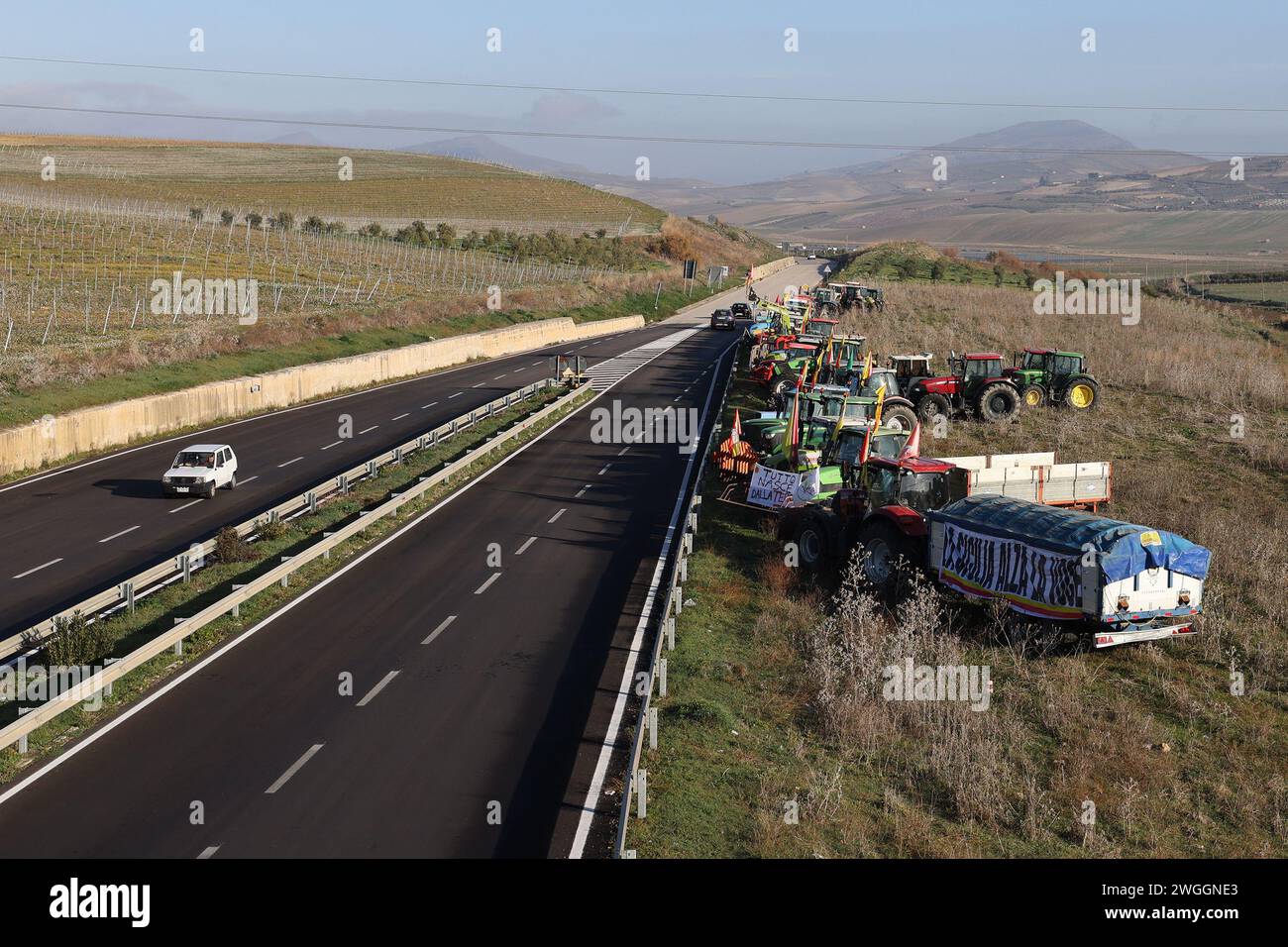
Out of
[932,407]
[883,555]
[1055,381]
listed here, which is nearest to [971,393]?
[932,407]

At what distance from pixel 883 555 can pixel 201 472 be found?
17.8 metres

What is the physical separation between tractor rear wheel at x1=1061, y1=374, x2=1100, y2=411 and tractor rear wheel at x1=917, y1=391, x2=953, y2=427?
4.92 meters

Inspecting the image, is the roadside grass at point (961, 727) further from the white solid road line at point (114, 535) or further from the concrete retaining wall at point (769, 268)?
the concrete retaining wall at point (769, 268)

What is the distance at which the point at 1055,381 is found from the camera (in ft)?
130

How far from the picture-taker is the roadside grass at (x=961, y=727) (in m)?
12.6

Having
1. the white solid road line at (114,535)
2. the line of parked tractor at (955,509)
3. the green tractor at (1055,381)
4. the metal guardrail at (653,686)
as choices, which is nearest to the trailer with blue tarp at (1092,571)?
the line of parked tractor at (955,509)

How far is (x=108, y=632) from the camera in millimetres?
18766

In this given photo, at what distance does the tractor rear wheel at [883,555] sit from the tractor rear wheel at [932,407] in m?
16.8

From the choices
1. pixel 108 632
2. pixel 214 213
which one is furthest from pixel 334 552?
pixel 214 213

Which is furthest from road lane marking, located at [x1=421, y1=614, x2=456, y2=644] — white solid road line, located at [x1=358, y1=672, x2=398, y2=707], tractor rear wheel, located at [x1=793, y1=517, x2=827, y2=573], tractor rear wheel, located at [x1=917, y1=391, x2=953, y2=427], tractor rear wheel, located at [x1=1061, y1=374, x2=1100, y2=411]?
tractor rear wheel, located at [x1=1061, y1=374, x2=1100, y2=411]

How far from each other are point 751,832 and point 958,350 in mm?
44377

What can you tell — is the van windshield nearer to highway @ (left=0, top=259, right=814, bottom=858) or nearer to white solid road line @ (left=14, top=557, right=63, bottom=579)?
white solid road line @ (left=14, top=557, right=63, bottom=579)

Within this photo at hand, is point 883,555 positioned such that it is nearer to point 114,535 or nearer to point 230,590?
point 230,590

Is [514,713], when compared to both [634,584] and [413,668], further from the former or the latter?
[634,584]
